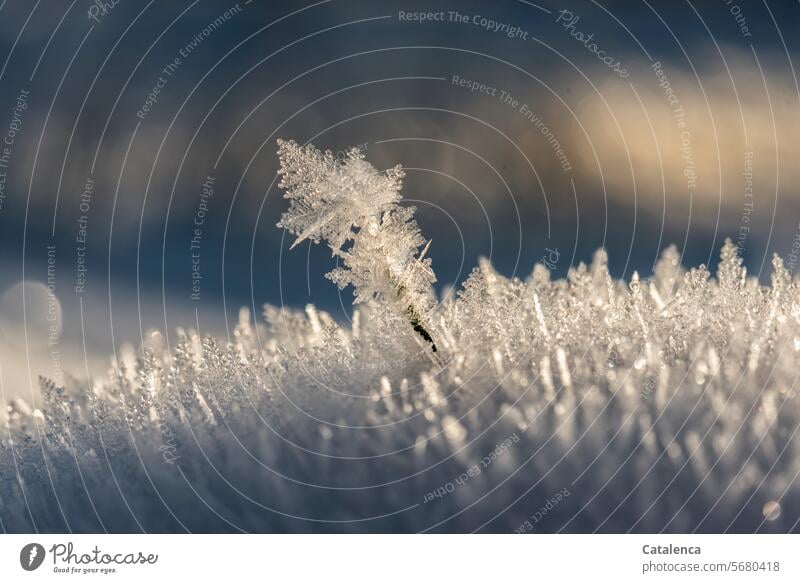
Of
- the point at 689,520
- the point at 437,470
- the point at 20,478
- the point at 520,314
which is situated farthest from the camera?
the point at 20,478

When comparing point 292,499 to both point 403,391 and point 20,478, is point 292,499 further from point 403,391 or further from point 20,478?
point 20,478

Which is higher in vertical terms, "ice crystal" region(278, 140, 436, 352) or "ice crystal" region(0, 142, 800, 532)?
"ice crystal" region(278, 140, 436, 352)

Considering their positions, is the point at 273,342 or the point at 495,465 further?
the point at 273,342

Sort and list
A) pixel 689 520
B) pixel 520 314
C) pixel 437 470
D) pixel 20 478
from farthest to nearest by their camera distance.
A: pixel 20 478
pixel 520 314
pixel 437 470
pixel 689 520

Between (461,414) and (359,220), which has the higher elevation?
(359,220)

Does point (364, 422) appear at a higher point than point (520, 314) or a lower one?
lower

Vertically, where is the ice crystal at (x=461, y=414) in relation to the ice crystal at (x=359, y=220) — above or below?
below

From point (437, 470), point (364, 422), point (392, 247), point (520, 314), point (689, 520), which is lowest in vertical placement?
point (689, 520)

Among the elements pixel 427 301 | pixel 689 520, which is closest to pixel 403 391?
pixel 427 301
